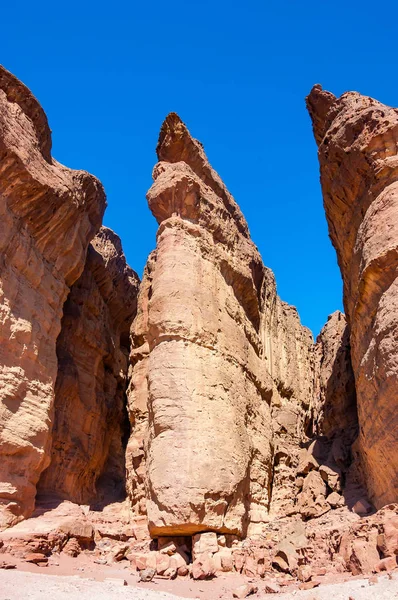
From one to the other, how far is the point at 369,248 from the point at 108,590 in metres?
9.33

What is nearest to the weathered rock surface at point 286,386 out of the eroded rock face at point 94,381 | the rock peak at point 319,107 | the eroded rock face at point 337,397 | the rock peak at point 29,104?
the eroded rock face at point 337,397

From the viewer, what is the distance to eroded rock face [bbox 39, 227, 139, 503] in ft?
64.4

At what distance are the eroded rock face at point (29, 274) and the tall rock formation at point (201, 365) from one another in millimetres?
2896

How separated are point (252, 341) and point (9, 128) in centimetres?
969

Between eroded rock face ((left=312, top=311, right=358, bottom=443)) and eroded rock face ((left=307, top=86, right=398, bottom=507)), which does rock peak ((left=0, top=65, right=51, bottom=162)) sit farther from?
eroded rock face ((left=312, top=311, right=358, bottom=443))

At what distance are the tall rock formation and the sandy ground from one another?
2737 mm

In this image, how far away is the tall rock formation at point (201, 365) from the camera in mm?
13414

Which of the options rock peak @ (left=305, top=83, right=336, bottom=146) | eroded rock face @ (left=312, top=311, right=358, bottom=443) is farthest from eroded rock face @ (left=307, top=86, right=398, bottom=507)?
eroded rock face @ (left=312, top=311, right=358, bottom=443)

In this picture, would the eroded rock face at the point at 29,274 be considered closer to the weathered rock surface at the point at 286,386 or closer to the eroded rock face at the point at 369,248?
the weathered rock surface at the point at 286,386

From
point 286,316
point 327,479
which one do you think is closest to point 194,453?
point 327,479

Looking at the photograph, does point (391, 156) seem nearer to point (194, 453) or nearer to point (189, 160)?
point (189, 160)

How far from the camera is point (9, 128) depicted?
54.2 feet

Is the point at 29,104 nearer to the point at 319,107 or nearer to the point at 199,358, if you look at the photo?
the point at 319,107

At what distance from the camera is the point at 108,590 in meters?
9.88
